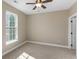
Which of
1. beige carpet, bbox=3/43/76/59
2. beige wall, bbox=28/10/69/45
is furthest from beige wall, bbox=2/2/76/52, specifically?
beige carpet, bbox=3/43/76/59

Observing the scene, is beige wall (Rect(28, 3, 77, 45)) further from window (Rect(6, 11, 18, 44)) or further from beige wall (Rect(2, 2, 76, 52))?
window (Rect(6, 11, 18, 44))

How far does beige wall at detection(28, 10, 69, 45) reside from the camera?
6.00 m

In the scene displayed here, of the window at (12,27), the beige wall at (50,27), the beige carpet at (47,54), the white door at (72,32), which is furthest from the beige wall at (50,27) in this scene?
the window at (12,27)

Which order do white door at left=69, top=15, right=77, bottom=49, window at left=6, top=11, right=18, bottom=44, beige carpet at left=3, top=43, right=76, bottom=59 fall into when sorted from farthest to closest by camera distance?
white door at left=69, top=15, right=77, bottom=49, window at left=6, top=11, right=18, bottom=44, beige carpet at left=3, top=43, right=76, bottom=59

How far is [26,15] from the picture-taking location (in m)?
7.63

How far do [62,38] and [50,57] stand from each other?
2.42 metres

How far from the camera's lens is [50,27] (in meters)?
6.54

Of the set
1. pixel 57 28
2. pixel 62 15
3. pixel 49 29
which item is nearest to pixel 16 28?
pixel 49 29

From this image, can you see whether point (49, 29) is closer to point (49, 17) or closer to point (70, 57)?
point (49, 17)

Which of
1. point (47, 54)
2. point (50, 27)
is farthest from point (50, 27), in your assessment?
point (47, 54)

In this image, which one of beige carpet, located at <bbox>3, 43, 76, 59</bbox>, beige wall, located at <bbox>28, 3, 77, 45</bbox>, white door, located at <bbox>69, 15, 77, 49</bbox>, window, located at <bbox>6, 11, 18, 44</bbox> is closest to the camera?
beige carpet, located at <bbox>3, 43, 76, 59</bbox>

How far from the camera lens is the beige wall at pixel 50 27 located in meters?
6.00

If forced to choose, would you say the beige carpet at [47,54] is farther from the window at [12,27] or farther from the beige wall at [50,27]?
the beige wall at [50,27]

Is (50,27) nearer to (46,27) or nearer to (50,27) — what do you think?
(50,27)
